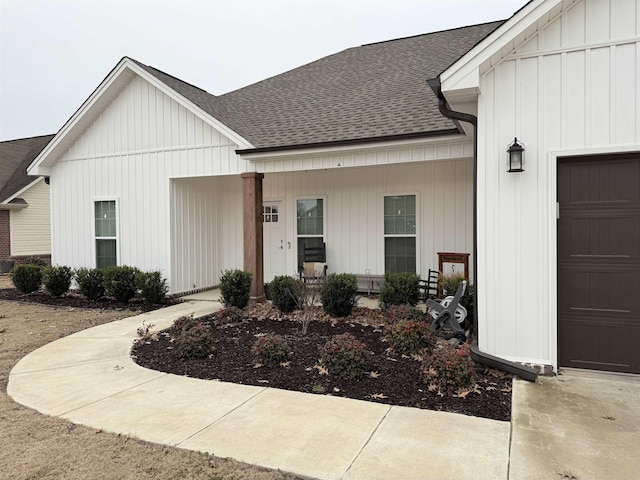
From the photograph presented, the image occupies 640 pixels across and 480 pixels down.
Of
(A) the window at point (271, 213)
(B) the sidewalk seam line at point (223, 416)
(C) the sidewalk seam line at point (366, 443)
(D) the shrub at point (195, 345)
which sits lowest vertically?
(B) the sidewalk seam line at point (223, 416)

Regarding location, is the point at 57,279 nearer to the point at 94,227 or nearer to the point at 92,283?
the point at 92,283

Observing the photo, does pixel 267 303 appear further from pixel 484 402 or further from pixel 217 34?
pixel 217 34

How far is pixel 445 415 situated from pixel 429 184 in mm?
6411

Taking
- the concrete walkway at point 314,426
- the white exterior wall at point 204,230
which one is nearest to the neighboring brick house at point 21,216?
the white exterior wall at point 204,230

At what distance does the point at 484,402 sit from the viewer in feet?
12.9

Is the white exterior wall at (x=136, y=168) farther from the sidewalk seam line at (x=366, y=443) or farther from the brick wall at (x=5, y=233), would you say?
the brick wall at (x=5, y=233)

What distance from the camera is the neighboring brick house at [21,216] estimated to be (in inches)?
690

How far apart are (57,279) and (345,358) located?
337 inches

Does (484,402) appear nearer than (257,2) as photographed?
Yes

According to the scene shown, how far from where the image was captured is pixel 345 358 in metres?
4.59

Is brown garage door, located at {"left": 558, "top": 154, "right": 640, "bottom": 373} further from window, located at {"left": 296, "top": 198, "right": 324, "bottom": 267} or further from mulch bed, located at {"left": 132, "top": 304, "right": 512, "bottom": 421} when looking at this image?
window, located at {"left": 296, "top": 198, "right": 324, "bottom": 267}

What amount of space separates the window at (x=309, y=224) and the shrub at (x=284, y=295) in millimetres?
2895

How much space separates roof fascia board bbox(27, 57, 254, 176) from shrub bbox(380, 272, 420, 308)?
3819mm

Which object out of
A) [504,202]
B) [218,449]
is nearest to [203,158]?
[504,202]
